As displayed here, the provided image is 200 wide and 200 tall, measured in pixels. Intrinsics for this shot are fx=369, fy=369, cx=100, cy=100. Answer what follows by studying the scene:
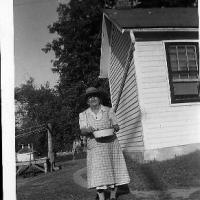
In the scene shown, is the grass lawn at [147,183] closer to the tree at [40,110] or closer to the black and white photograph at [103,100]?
the black and white photograph at [103,100]

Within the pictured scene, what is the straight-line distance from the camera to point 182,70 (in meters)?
5.11

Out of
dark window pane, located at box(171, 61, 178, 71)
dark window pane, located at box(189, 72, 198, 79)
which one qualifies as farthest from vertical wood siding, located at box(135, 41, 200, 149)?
dark window pane, located at box(189, 72, 198, 79)

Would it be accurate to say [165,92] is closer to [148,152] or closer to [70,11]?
[148,152]

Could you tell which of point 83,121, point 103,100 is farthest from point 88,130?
point 103,100

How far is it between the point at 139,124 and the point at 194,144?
889mm

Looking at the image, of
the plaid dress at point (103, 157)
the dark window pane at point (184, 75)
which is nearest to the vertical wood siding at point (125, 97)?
the dark window pane at point (184, 75)

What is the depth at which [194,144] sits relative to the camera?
462cm

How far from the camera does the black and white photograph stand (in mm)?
3018

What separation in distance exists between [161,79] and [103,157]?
2185mm

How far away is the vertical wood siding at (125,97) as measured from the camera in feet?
17.4

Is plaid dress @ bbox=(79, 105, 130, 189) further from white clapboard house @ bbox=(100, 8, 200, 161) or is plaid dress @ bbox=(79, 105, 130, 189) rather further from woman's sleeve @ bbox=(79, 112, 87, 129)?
white clapboard house @ bbox=(100, 8, 200, 161)

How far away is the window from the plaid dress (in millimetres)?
1955

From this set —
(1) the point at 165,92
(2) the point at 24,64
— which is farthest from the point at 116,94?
(2) the point at 24,64

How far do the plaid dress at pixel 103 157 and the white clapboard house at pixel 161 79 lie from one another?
64.8 inches
